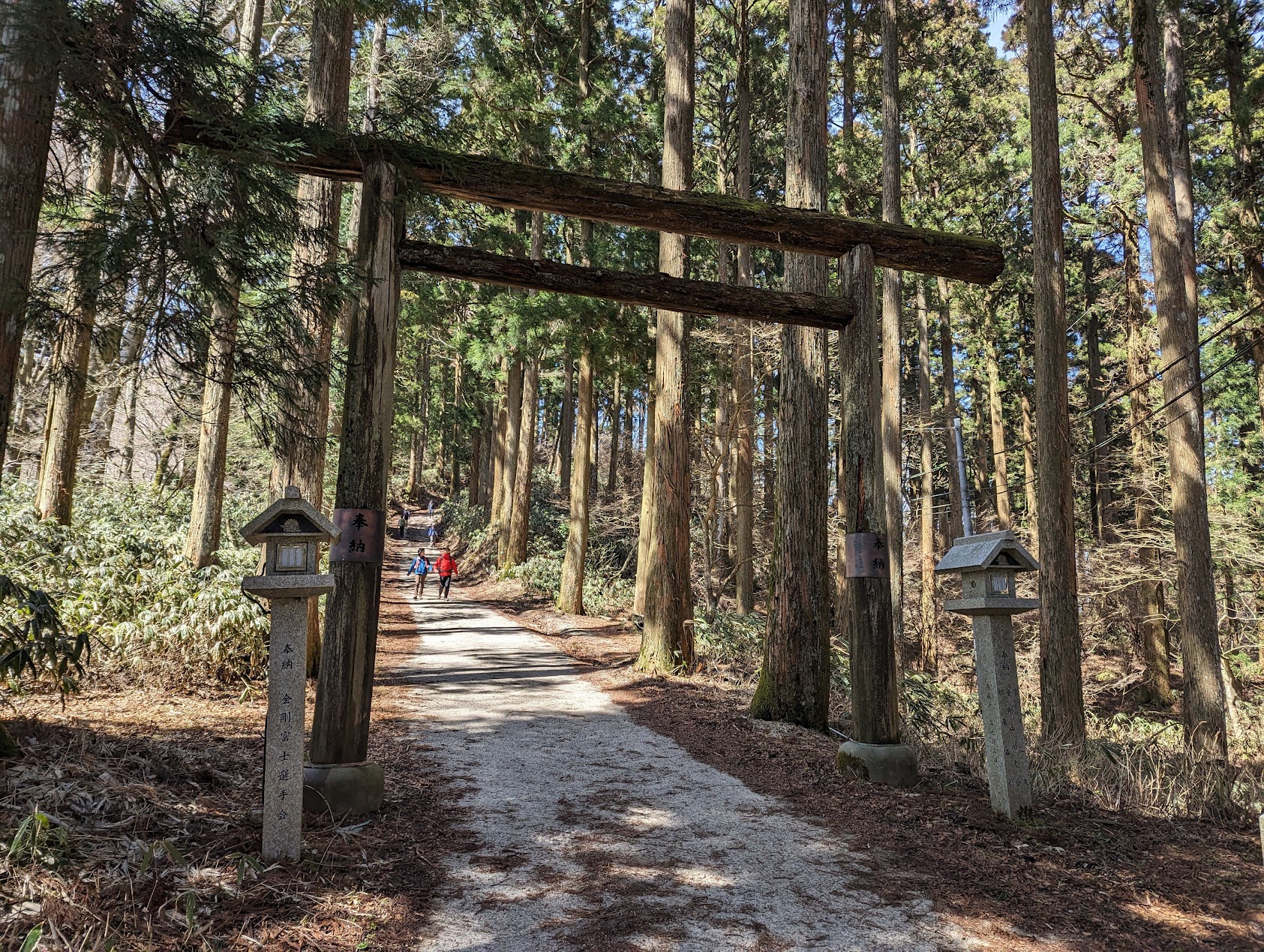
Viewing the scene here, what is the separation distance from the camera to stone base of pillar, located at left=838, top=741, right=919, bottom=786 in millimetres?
5688

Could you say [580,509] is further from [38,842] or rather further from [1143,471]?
[38,842]

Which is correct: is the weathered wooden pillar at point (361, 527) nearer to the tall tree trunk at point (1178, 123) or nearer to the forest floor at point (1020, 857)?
the forest floor at point (1020, 857)

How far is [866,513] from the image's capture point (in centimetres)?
590

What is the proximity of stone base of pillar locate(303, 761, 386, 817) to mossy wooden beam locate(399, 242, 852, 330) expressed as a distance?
11.2 feet

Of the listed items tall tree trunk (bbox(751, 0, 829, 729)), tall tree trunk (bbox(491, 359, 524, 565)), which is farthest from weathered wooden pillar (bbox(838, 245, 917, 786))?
tall tree trunk (bbox(491, 359, 524, 565))

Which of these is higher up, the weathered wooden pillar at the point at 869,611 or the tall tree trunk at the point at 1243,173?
the tall tree trunk at the point at 1243,173

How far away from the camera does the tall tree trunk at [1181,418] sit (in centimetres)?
923

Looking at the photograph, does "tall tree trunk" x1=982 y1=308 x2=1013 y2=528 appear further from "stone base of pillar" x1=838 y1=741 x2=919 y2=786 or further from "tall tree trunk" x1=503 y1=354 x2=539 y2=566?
"stone base of pillar" x1=838 y1=741 x2=919 y2=786

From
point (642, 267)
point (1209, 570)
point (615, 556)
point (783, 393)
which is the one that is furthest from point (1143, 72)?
point (615, 556)

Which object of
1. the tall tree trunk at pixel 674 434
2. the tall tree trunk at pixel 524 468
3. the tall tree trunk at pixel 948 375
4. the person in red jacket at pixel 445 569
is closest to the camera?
the tall tree trunk at pixel 674 434

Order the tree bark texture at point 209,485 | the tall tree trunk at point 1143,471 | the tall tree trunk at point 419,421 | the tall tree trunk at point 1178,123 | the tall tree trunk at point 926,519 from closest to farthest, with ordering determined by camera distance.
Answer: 1. the tree bark texture at point 209,485
2. the tall tree trunk at point 1178,123
3. the tall tree trunk at point 1143,471
4. the tall tree trunk at point 926,519
5. the tall tree trunk at point 419,421

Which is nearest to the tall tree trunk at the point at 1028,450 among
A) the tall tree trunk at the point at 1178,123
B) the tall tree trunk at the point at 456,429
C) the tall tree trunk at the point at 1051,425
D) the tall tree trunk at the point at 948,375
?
the tall tree trunk at the point at 948,375

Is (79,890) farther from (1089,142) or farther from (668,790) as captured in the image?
(1089,142)

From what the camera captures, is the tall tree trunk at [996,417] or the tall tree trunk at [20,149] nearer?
the tall tree trunk at [20,149]
